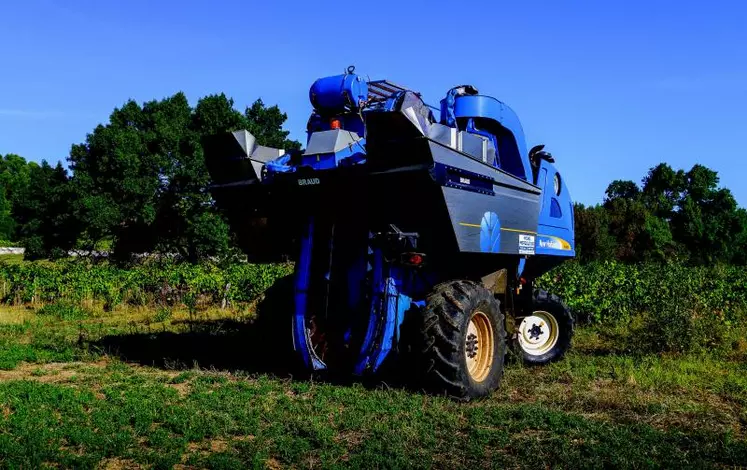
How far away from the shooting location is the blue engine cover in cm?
884

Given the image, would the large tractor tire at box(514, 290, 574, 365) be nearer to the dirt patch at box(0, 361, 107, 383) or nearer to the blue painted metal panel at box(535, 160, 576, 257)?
the blue painted metal panel at box(535, 160, 576, 257)

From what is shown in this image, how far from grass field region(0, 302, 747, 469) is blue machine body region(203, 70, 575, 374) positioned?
857 millimetres

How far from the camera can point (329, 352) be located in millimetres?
8648

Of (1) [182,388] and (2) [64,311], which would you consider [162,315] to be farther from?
(1) [182,388]

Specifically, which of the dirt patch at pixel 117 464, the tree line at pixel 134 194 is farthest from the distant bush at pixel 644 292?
the tree line at pixel 134 194

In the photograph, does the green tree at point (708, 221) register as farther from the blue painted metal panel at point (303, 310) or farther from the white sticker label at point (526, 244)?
the blue painted metal panel at point (303, 310)

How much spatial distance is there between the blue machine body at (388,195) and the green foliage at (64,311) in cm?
1112

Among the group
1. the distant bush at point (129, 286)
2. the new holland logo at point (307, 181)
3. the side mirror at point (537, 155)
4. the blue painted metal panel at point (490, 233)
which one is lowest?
the distant bush at point (129, 286)

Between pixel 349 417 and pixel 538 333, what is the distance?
533 centimetres

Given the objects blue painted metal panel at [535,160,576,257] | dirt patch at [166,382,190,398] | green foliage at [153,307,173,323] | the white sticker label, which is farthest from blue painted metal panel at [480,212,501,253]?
green foliage at [153,307,173,323]

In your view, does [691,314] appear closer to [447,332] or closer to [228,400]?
[447,332]

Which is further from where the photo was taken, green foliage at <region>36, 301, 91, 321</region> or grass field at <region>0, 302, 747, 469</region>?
green foliage at <region>36, 301, 91, 321</region>

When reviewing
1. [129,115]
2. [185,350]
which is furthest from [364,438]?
[129,115]

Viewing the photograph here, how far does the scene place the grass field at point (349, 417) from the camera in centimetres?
543
